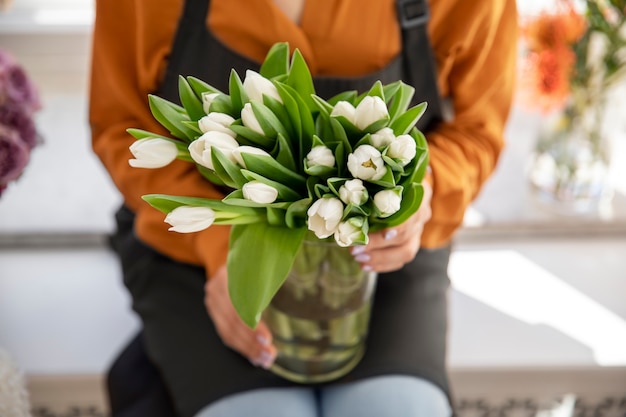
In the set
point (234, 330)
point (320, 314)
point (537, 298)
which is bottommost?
point (537, 298)

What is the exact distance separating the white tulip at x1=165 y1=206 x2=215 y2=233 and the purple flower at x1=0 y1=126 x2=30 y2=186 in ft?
1.41

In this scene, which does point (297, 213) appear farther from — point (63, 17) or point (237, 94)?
point (63, 17)

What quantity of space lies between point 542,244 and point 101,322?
30.3 inches

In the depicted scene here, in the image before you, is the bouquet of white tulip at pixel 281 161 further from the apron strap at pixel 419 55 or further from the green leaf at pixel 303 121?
the apron strap at pixel 419 55

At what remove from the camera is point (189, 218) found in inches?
22.3

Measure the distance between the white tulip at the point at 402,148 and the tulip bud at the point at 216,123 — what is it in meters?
0.12

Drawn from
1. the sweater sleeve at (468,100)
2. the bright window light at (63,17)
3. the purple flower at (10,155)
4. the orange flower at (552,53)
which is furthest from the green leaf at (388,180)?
the bright window light at (63,17)

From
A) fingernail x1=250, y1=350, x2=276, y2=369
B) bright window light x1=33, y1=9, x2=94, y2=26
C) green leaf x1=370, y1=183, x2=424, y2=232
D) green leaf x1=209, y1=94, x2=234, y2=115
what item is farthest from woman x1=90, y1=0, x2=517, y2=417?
bright window light x1=33, y1=9, x2=94, y2=26

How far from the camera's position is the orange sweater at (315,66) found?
34.1 inches

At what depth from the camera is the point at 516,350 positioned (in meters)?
1.17

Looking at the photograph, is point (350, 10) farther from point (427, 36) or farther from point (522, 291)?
point (522, 291)

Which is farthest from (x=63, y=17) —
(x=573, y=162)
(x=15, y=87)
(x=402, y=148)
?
(x=402, y=148)

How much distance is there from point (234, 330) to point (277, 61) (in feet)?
1.21

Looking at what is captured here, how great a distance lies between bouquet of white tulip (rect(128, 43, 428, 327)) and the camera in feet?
1.86
